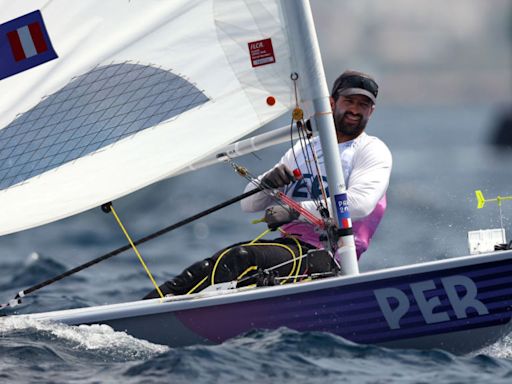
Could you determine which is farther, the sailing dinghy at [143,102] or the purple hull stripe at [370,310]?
the sailing dinghy at [143,102]

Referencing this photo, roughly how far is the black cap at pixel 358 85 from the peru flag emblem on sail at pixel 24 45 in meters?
1.57

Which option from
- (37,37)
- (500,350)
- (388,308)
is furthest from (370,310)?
(37,37)

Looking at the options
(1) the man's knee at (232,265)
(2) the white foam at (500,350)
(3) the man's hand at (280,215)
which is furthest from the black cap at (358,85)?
(2) the white foam at (500,350)

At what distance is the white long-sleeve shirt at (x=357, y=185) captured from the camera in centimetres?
578

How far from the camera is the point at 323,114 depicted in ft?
18.3

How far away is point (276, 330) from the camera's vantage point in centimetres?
536

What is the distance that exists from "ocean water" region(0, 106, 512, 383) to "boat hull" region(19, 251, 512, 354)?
78mm

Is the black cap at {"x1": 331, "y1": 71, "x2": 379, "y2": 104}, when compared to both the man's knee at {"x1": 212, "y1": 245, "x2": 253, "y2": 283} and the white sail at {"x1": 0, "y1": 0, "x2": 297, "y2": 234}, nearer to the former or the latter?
the white sail at {"x1": 0, "y1": 0, "x2": 297, "y2": 234}

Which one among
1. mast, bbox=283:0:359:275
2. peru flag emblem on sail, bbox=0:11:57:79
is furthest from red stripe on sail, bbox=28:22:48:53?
mast, bbox=283:0:359:275

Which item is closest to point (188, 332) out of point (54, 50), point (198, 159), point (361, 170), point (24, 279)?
point (198, 159)

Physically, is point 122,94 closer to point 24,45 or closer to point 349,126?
point 24,45

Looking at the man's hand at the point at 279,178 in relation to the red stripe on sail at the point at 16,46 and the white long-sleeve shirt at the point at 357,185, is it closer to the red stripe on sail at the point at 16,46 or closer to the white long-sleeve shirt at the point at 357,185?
the white long-sleeve shirt at the point at 357,185

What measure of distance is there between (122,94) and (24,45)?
0.57 m

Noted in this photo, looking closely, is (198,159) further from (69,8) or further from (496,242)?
(496,242)
